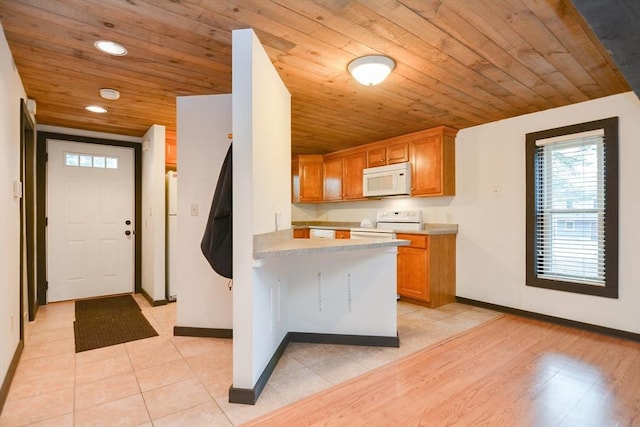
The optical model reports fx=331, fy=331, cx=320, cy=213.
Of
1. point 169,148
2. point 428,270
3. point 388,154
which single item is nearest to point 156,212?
point 169,148

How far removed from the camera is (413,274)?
4117 millimetres

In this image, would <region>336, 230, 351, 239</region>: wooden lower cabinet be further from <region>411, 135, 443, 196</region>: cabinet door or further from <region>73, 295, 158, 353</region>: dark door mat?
<region>73, 295, 158, 353</region>: dark door mat

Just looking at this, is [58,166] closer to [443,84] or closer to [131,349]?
[131,349]

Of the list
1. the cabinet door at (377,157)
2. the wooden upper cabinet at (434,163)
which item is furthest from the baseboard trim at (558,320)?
the cabinet door at (377,157)

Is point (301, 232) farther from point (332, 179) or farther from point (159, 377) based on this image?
point (159, 377)

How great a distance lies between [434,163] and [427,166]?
0.11m

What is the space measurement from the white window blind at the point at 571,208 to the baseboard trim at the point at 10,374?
15.0 ft

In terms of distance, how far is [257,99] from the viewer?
2039mm

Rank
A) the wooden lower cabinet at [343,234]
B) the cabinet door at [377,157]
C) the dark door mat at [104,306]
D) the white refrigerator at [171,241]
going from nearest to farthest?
the dark door mat at [104,306] < the white refrigerator at [171,241] < the cabinet door at [377,157] < the wooden lower cabinet at [343,234]

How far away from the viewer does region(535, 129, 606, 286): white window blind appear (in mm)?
3209

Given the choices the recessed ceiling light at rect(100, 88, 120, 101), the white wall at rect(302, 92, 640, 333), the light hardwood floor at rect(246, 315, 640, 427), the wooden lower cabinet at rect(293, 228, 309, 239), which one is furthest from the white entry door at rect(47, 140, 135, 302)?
the white wall at rect(302, 92, 640, 333)

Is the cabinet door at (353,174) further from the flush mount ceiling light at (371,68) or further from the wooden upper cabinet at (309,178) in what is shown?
the flush mount ceiling light at (371,68)

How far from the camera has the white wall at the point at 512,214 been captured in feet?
9.86

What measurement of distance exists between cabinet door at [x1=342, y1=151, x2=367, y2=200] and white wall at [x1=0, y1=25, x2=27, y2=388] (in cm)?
404
